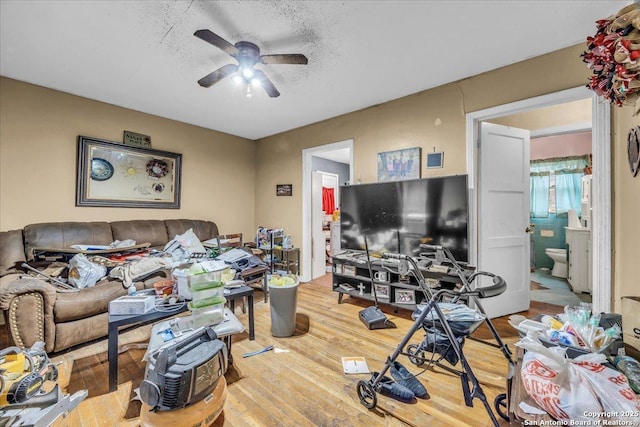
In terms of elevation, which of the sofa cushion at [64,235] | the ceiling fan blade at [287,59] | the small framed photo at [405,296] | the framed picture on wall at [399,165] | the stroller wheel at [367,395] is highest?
the ceiling fan blade at [287,59]

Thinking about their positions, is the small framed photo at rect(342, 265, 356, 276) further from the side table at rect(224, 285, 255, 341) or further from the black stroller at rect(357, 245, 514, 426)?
the black stroller at rect(357, 245, 514, 426)

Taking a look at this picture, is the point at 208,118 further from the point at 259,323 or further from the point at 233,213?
the point at 259,323

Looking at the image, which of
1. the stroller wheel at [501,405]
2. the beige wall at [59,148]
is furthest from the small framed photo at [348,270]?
the beige wall at [59,148]

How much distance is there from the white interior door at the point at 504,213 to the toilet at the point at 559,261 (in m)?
2.08

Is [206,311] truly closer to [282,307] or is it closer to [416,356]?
[282,307]

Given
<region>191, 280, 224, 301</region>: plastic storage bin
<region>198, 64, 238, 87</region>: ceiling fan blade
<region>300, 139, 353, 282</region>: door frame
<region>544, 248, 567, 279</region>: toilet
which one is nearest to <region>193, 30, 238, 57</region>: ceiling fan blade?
<region>198, 64, 238, 87</region>: ceiling fan blade

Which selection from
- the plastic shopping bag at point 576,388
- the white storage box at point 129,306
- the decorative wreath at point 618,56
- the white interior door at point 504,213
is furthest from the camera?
the white interior door at point 504,213

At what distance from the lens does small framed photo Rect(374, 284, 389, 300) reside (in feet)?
10.0

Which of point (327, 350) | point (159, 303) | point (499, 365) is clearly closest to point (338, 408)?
point (327, 350)

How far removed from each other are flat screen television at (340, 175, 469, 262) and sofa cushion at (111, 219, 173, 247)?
8.31 ft

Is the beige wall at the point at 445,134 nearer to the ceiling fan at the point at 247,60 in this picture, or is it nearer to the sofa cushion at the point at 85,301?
the ceiling fan at the point at 247,60

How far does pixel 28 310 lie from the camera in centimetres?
193

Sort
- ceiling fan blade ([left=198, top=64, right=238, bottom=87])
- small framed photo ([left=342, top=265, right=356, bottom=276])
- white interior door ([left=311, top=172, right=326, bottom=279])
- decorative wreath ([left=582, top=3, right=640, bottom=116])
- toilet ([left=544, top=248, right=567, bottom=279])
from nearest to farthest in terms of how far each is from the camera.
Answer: decorative wreath ([left=582, top=3, right=640, bottom=116])
ceiling fan blade ([left=198, top=64, right=238, bottom=87])
small framed photo ([left=342, top=265, right=356, bottom=276])
toilet ([left=544, top=248, right=567, bottom=279])
white interior door ([left=311, top=172, right=326, bottom=279])

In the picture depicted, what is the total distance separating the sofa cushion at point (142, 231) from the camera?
11.0 ft
